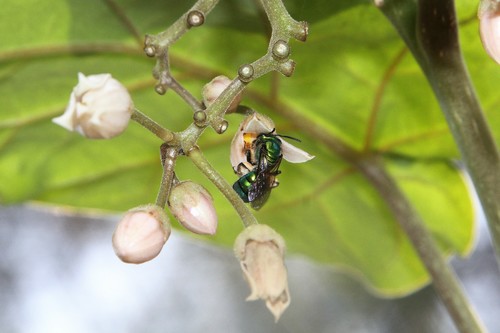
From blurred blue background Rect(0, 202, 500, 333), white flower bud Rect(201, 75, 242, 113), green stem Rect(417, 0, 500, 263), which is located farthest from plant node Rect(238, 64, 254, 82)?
blurred blue background Rect(0, 202, 500, 333)

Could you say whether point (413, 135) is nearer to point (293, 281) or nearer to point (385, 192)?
point (385, 192)

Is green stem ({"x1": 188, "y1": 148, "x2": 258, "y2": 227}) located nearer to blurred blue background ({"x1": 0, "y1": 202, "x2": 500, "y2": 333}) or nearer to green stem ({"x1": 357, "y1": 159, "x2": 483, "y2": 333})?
green stem ({"x1": 357, "y1": 159, "x2": 483, "y2": 333})

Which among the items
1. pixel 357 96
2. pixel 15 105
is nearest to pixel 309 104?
pixel 357 96

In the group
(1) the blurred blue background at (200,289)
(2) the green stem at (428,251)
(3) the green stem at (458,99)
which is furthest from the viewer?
(1) the blurred blue background at (200,289)

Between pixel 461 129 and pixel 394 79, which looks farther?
pixel 394 79

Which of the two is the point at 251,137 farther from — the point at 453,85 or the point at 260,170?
the point at 453,85

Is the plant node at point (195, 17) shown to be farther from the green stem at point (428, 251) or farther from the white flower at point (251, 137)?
the green stem at point (428, 251)

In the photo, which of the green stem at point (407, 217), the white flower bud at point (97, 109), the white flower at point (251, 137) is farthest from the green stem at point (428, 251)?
the white flower bud at point (97, 109)
